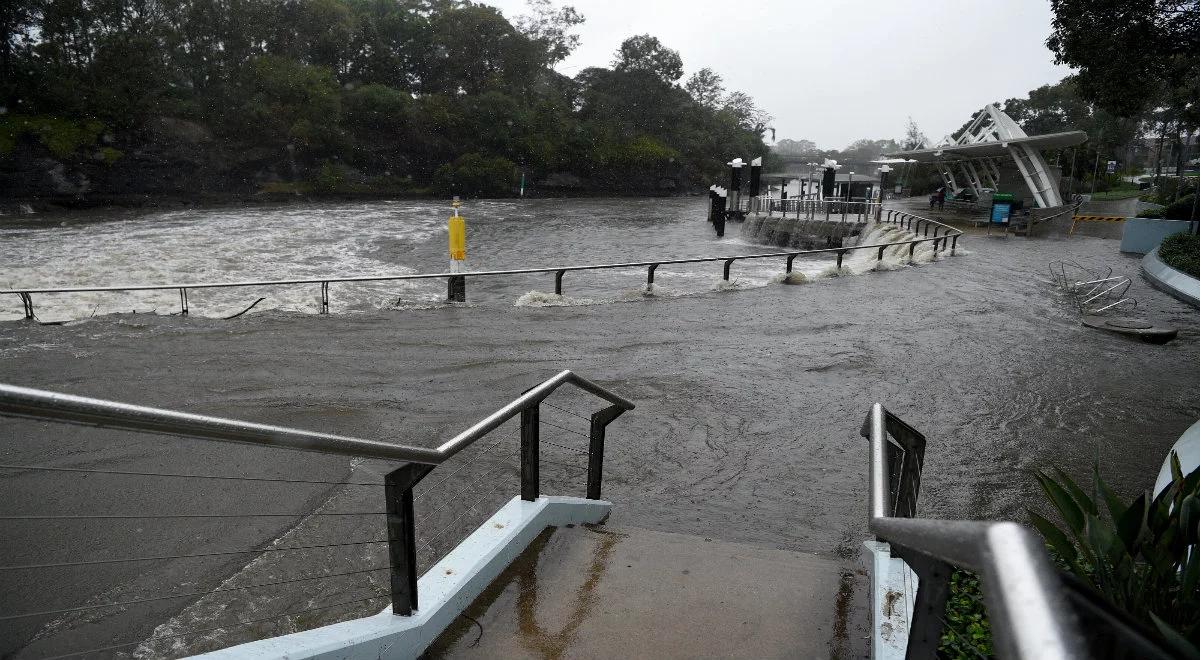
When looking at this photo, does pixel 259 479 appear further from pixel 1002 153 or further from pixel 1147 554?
pixel 1002 153

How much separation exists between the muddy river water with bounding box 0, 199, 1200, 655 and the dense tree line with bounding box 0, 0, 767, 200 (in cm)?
3849

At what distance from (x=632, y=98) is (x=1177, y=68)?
234ft

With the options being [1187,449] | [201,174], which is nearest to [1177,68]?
[1187,449]

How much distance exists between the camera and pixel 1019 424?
7223 mm

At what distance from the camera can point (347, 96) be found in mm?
60719

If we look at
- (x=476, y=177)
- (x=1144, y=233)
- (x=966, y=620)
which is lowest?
(x=966, y=620)

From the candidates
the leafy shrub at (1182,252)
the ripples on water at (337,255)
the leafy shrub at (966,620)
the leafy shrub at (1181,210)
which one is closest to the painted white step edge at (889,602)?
the leafy shrub at (966,620)

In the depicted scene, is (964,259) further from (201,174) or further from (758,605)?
(201,174)

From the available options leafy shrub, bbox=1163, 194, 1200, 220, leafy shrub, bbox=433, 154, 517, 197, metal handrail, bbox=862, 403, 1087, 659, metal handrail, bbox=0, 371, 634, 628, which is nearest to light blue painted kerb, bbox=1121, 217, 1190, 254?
leafy shrub, bbox=1163, 194, 1200, 220

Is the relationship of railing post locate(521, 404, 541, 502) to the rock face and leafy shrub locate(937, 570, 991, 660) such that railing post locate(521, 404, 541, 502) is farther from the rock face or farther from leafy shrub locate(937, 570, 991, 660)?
the rock face

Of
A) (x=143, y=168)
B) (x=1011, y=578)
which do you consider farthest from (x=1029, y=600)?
(x=143, y=168)

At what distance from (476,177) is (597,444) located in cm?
5761

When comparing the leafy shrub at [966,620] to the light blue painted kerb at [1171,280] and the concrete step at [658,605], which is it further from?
the light blue painted kerb at [1171,280]

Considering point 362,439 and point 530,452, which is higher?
point 362,439
